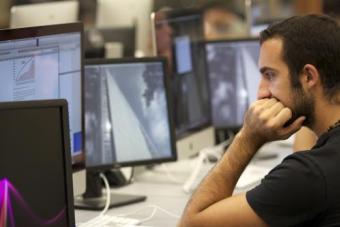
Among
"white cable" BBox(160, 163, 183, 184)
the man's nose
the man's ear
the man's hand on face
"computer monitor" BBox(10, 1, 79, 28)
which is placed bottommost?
"white cable" BBox(160, 163, 183, 184)

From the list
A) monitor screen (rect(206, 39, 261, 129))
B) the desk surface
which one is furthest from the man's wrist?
monitor screen (rect(206, 39, 261, 129))

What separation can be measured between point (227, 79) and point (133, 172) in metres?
0.60

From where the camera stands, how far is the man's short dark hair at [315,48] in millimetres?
1704

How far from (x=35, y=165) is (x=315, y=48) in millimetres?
726

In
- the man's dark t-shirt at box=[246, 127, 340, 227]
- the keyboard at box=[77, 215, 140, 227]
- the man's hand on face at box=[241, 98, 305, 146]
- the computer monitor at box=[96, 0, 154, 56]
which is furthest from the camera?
the computer monitor at box=[96, 0, 154, 56]

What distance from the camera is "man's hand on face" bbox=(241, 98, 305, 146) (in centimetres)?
182

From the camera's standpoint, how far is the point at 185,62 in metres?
2.78

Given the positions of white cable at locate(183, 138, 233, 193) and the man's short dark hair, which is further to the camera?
white cable at locate(183, 138, 233, 193)

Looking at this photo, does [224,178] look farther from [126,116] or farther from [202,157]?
[202,157]

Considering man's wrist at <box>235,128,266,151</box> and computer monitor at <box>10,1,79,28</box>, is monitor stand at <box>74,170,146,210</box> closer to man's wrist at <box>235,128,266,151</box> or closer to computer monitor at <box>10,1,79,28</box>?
man's wrist at <box>235,128,266,151</box>

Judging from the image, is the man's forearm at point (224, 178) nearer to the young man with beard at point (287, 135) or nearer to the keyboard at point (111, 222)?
A: the young man with beard at point (287, 135)

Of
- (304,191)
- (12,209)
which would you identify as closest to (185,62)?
(304,191)

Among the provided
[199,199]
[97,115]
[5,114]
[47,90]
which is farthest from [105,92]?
[5,114]

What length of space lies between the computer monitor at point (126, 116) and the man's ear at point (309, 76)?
0.83m
